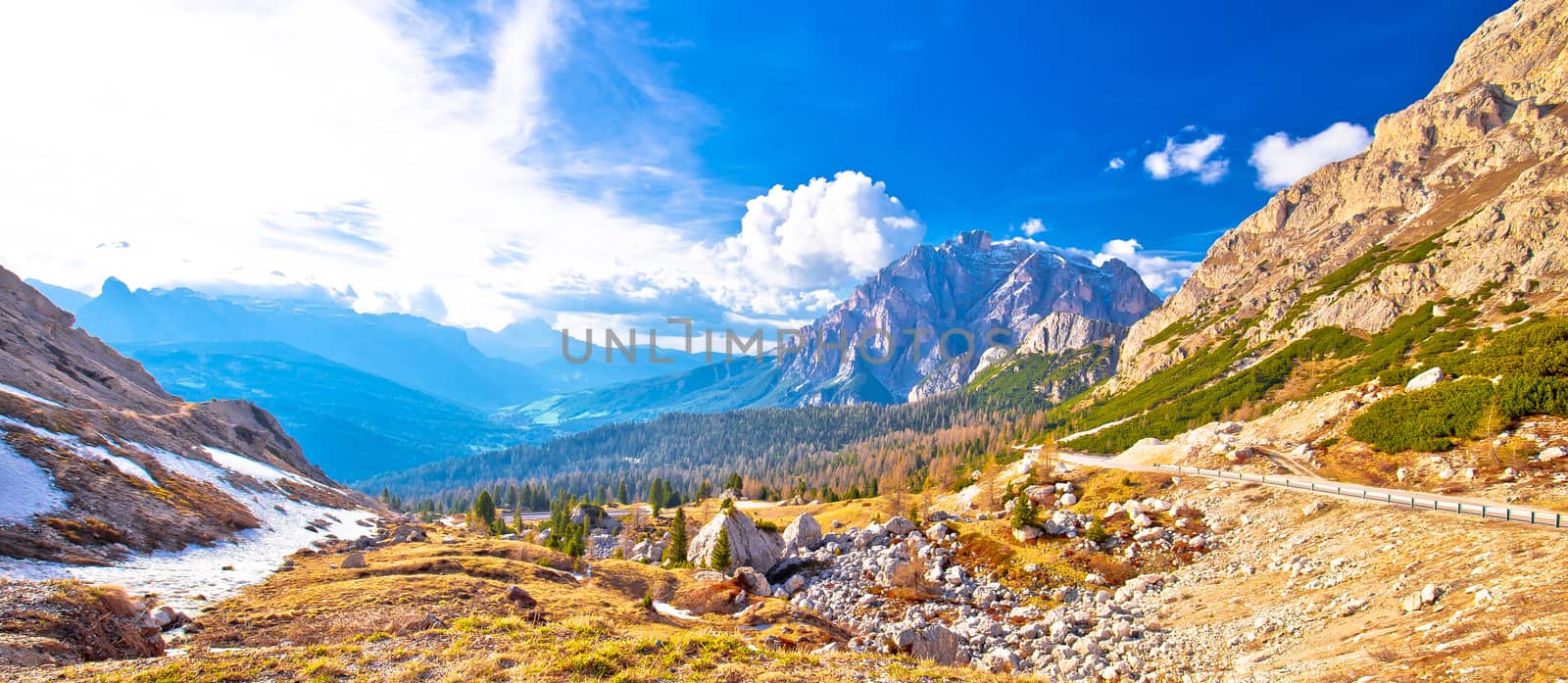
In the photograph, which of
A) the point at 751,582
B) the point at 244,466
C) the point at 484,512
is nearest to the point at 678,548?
the point at 751,582

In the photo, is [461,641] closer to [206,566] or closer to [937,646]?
[937,646]

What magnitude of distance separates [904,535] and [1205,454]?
44.6 meters

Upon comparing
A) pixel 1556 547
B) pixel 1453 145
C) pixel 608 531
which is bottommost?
pixel 608 531

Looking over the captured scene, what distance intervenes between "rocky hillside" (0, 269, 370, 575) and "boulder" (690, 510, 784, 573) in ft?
131

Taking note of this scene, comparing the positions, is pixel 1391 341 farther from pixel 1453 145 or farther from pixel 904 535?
pixel 1453 145

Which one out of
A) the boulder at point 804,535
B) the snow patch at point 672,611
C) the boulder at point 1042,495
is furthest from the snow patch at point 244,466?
the boulder at point 1042,495

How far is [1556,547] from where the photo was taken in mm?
24188

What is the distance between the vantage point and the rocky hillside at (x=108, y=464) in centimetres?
Result: 3488

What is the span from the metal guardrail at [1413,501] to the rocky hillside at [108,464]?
265 feet

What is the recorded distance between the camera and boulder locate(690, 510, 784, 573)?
2586 inches

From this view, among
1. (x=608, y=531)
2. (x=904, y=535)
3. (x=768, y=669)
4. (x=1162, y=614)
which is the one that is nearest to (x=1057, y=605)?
(x=1162, y=614)

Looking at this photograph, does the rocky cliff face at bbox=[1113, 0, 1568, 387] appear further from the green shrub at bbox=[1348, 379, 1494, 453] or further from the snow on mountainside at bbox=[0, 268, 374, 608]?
the snow on mountainside at bbox=[0, 268, 374, 608]

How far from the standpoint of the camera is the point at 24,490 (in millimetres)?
36031

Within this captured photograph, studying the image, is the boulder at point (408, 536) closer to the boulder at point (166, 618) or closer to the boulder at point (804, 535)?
the boulder at point (166, 618)
